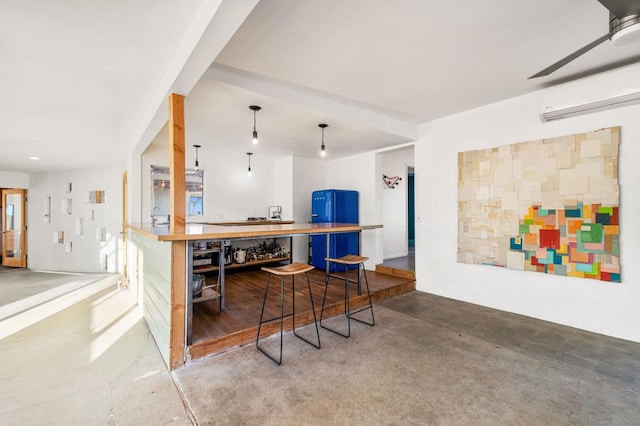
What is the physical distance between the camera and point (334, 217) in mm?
5387

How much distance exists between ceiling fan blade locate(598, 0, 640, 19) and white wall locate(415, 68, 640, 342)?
70.7 inches

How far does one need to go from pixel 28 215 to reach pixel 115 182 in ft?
10.3

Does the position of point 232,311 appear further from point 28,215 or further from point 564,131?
point 28,215

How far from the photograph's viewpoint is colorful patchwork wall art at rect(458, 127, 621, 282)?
9.93 feet

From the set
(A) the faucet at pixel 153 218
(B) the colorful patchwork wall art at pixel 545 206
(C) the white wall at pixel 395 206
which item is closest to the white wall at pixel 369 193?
(C) the white wall at pixel 395 206

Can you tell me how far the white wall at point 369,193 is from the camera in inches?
217

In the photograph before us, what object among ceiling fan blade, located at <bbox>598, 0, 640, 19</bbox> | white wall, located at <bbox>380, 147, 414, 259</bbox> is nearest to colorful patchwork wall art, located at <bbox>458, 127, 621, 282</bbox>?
ceiling fan blade, located at <bbox>598, 0, 640, 19</bbox>

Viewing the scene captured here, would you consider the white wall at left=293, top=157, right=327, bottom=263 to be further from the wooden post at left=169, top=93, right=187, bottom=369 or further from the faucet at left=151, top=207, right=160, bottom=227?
the wooden post at left=169, top=93, right=187, bottom=369

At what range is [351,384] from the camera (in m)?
2.19

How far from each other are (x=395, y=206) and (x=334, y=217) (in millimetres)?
1896

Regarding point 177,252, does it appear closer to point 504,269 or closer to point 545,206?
point 504,269

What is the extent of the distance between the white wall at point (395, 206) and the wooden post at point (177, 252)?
4555mm

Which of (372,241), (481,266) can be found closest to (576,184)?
(481,266)

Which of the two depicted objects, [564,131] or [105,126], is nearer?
[564,131]
